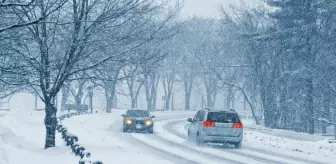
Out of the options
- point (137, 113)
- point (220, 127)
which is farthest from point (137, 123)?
point (220, 127)

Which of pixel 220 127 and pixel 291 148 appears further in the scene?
pixel 291 148

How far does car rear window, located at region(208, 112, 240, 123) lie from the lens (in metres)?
22.8

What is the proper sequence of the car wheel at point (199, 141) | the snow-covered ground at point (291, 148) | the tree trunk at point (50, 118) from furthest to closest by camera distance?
1. the car wheel at point (199, 141)
2. the snow-covered ground at point (291, 148)
3. the tree trunk at point (50, 118)

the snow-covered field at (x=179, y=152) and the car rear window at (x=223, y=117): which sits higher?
the car rear window at (x=223, y=117)

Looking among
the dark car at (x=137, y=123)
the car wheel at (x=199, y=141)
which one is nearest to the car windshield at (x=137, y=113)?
the dark car at (x=137, y=123)

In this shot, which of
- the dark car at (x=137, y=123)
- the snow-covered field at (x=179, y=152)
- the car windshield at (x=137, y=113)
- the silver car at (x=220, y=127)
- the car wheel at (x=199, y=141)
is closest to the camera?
the snow-covered field at (x=179, y=152)

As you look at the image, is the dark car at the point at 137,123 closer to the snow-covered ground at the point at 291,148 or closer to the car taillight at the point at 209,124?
the snow-covered ground at the point at 291,148

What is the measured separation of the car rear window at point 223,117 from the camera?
22.8 meters

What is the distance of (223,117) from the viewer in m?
22.9

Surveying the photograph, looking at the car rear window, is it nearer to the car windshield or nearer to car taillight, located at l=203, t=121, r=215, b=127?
car taillight, located at l=203, t=121, r=215, b=127

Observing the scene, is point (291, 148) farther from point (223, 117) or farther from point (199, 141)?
point (199, 141)

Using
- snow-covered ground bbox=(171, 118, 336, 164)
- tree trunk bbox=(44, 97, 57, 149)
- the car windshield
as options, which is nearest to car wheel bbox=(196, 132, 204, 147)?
snow-covered ground bbox=(171, 118, 336, 164)

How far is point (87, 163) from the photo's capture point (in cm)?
1302

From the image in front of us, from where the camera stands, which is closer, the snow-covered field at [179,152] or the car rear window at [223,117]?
the snow-covered field at [179,152]
